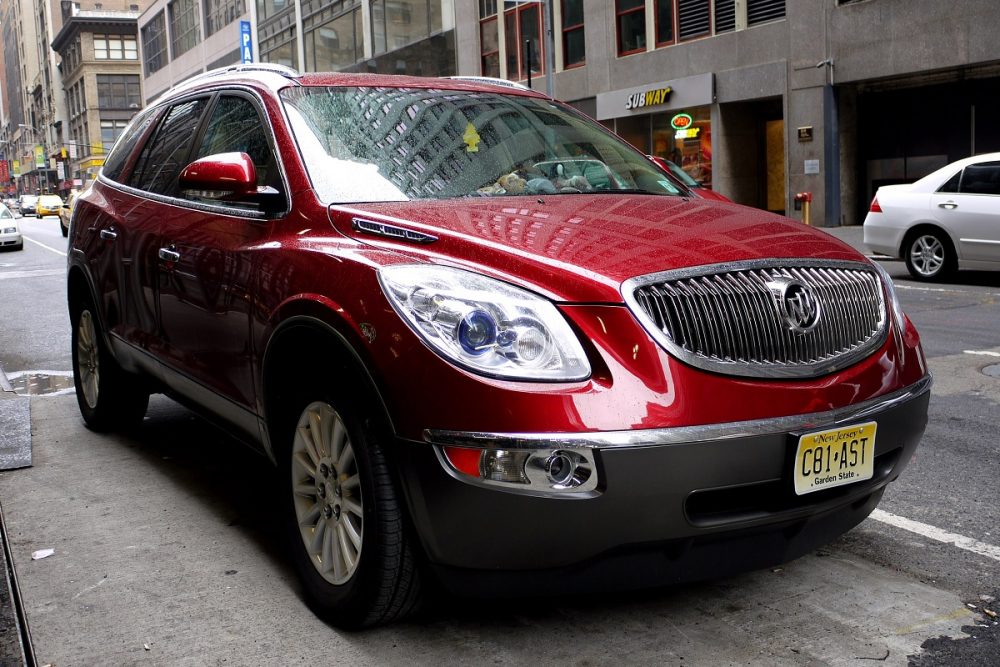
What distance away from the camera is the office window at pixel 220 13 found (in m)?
55.2

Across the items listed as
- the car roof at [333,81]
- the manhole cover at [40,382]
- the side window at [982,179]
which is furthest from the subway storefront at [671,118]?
the car roof at [333,81]

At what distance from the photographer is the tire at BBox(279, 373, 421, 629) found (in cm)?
289

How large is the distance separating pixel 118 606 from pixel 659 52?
82.7 feet

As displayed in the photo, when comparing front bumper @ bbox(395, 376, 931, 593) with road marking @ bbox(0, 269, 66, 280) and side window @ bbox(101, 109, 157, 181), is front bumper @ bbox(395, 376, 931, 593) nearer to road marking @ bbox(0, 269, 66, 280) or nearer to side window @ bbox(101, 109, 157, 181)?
side window @ bbox(101, 109, 157, 181)

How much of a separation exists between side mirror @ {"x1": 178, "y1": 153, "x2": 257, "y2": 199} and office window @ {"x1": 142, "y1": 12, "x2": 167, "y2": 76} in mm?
74092

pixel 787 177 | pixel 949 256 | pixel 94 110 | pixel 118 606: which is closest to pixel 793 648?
pixel 118 606

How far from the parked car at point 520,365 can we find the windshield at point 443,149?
0.6 inches

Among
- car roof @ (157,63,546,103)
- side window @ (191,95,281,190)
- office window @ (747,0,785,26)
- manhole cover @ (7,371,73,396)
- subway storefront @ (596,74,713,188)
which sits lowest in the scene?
manhole cover @ (7,371,73,396)

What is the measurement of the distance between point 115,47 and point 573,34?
87.6 metres

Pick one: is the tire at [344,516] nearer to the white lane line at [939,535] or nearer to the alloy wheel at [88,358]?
the white lane line at [939,535]

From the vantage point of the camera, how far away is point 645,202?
3734mm

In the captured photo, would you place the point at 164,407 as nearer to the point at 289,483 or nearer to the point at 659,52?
the point at 289,483

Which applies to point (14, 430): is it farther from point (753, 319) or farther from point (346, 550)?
point (753, 319)

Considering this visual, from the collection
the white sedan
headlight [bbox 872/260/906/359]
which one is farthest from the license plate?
the white sedan
